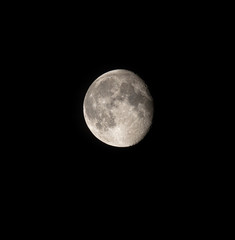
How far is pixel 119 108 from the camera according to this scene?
339 cm

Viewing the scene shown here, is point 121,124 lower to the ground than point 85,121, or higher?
lower

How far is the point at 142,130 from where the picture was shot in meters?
3.67

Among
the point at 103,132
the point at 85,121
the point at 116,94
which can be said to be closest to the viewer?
the point at 116,94

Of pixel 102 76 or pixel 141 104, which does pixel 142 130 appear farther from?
pixel 102 76

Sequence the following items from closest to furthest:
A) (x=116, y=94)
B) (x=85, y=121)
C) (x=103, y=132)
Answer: (x=116, y=94) → (x=103, y=132) → (x=85, y=121)

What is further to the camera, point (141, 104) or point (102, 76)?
point (102, 76)

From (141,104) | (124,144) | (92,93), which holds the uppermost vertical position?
(92,93)

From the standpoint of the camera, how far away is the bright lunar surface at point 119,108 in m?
3.42

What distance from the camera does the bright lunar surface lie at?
3.42m

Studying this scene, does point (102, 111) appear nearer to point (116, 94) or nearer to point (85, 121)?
point (116, 94)

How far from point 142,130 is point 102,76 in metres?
1.03

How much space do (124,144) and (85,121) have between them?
750 millimetres

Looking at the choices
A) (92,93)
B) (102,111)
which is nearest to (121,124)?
(102,111)

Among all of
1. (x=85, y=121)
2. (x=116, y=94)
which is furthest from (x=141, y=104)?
(x=85, y=121)
